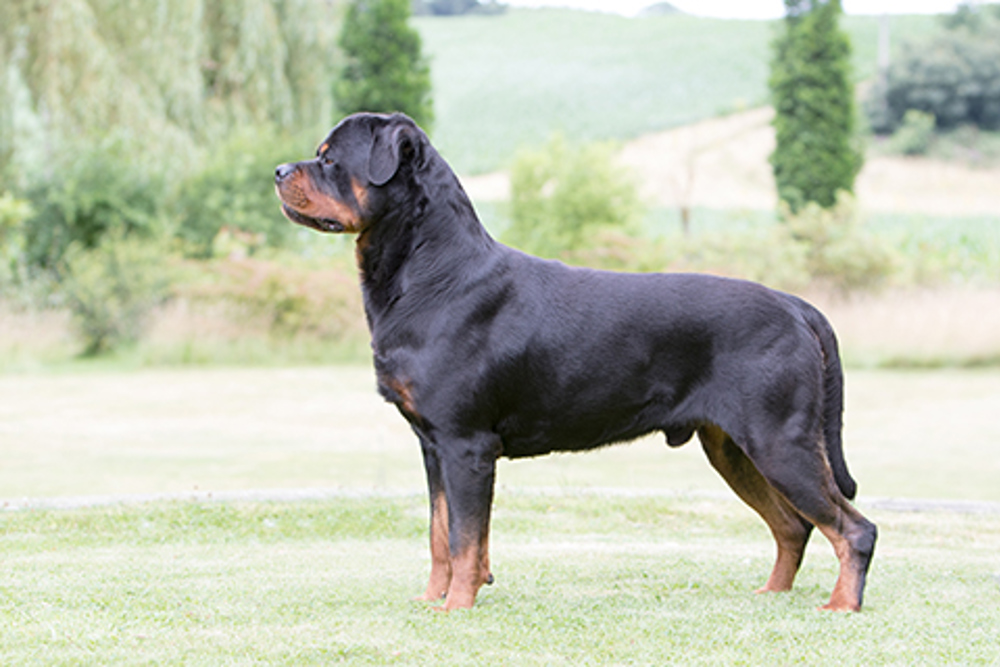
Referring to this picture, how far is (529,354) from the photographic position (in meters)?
4.17

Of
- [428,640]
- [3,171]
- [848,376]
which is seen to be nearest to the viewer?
[428,640]

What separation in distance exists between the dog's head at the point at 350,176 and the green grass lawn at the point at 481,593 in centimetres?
148

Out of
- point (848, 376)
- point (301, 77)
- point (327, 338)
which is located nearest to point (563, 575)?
point (848, 376)

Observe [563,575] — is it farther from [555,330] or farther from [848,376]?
[848,376]

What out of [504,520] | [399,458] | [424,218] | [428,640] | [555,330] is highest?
[424,218]

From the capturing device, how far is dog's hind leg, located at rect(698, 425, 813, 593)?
456 cm

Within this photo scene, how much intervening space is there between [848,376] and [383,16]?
13.4 metres

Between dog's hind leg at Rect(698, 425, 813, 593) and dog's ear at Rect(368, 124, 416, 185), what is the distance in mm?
1659

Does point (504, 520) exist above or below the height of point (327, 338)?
above

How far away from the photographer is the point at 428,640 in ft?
12.0

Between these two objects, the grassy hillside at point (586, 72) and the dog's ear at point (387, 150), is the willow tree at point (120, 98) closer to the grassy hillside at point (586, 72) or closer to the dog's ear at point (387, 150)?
the dog's ear at point (387, 150)

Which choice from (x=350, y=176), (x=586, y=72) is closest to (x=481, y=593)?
(x=350, y=176)

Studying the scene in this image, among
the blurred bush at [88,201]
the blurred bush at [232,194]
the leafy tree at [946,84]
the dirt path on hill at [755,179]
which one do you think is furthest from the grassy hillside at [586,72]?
the blurred bush at [88,201]

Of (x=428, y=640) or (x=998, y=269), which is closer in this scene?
(x=428, y=640)
